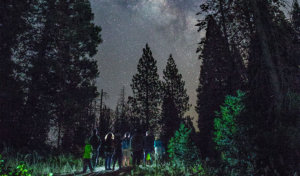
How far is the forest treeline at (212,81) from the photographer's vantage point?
→ 7516mm

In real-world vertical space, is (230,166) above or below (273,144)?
below

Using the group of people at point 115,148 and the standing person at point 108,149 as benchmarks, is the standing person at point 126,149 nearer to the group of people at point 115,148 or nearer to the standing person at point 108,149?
the group of people at point 115,148

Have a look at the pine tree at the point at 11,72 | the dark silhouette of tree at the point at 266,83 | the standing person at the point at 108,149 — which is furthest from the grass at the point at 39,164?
the dark silhouette of tree at the point at 266,83

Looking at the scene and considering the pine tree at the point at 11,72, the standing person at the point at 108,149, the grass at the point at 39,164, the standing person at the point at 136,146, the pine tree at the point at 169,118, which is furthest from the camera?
the pine tree at the point at 169,118

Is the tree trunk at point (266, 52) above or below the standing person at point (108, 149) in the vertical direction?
above

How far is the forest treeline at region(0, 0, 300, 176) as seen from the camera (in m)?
7.52

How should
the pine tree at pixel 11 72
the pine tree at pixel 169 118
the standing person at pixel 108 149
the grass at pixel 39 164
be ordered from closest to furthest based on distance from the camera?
the grass at pixel 39 164, the standing person at pixel 108 149, the pine tree at pixel 11 72, the pine tree at pixel 169 118

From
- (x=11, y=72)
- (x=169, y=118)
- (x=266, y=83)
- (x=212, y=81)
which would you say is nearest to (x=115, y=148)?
(x=266, y=83)

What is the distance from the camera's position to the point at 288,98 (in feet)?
23.6

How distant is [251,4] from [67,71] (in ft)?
42.3

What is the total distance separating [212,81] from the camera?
1838 cm

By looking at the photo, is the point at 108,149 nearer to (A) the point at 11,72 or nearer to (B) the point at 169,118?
(A) the point at 11,72

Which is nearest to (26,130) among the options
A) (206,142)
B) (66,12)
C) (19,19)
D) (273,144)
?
(19,19)

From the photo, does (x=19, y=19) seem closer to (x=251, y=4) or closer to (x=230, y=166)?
(x=251, y=4)
